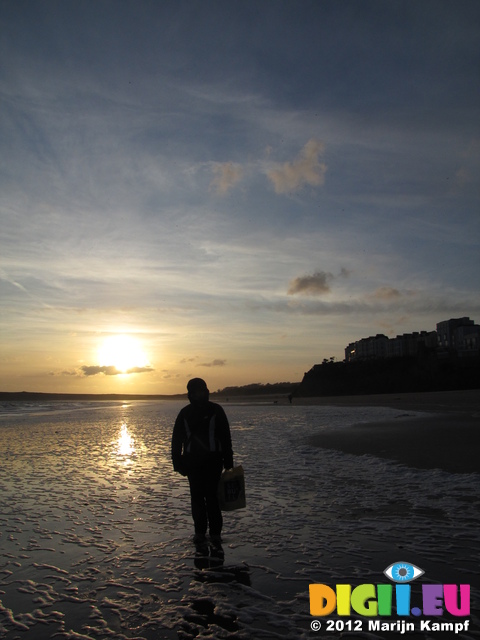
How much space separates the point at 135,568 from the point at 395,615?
10.6 feet

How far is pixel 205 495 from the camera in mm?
7129

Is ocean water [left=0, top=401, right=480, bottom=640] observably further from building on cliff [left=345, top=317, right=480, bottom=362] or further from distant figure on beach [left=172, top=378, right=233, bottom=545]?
building on cliff [left=345, top=317, right=480, bottom=362]

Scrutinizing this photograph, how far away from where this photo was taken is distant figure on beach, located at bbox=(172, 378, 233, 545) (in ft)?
23.0

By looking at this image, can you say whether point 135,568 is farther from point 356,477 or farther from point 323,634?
point 356,477

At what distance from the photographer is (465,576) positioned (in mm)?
5480

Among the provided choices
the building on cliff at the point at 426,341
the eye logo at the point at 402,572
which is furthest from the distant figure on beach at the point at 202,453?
the building on cliff at the point at 426,341

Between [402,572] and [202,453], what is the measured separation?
118 inches

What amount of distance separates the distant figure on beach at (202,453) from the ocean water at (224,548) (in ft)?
1.48

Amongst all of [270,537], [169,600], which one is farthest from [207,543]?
[169,600]

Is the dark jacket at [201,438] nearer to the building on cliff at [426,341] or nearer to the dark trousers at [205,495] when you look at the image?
the dark trousers at [205,495]

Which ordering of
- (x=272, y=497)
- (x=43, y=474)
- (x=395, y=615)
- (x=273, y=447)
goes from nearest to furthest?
(x=395, y=615) → (x=272, y=497) → (x=43, y=474) → (x=273, y=447)

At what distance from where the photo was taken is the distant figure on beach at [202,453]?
7012 millimetres

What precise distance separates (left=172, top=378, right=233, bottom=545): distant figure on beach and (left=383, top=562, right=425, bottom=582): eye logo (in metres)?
2.50

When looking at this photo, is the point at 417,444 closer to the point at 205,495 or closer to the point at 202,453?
the point at 205,495
